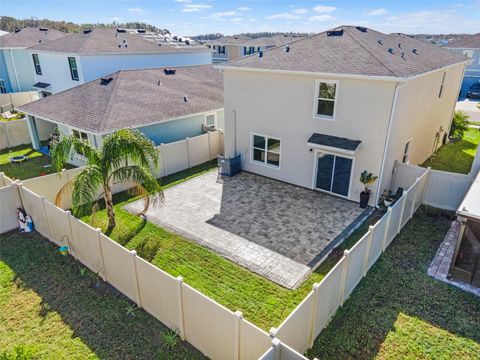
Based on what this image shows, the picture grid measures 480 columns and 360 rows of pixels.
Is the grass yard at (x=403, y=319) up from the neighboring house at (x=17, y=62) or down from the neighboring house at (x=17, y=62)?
down

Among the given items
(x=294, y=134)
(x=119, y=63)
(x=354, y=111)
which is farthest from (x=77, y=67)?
(x=354, y=111)

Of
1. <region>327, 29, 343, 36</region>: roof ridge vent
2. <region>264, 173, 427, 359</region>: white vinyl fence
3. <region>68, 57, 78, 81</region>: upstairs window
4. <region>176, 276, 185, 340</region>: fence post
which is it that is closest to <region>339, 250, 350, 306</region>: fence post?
<region>264, 173, 427, 359</region>: white vinyl fence

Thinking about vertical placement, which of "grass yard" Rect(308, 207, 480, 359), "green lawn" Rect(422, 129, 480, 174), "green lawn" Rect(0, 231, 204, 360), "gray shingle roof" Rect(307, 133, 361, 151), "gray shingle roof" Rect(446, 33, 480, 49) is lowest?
"green lawn" Rect(0, 231, 204, 360)

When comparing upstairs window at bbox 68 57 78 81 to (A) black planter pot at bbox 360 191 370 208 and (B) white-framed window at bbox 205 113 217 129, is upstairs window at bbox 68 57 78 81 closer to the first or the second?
(B) white-framed window at bbox 205 113 217 129

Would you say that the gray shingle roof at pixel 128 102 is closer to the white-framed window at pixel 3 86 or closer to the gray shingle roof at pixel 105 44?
the gray shingle roof at pixel 105 44

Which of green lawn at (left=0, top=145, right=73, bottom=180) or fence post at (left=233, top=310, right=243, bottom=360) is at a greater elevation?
fence post at (left=233, top=310, right=243, bottom=360)

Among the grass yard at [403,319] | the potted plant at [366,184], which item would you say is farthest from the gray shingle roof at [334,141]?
the grass yard at [403,319]
